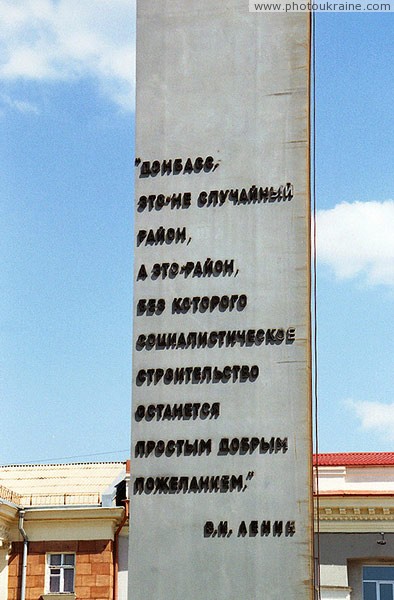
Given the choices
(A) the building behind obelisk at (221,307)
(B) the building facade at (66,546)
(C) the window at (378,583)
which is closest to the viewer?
(A) the building behind obelisk at (221,307)

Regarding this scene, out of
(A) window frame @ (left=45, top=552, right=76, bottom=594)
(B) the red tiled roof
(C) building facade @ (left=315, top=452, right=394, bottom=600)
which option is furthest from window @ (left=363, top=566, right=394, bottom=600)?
(A) window frame @ (left=45, top=552, right=76, bottom=594)

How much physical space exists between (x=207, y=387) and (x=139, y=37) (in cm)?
315

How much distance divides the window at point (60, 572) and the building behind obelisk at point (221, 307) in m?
14.6

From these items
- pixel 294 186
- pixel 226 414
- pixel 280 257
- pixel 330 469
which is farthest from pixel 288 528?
pixel 330 469

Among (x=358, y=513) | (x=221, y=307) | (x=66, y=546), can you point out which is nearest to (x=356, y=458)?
(x=358, y=513)

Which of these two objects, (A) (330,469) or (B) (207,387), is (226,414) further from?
(A) (330,469)

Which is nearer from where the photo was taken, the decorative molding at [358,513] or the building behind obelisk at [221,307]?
the building behind obelisk at [221,307]

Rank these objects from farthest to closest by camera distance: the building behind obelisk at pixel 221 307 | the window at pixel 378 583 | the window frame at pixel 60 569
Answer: the window frame at pixel 60 569
the window at pixel 378 583
the building behind obelisk at pixel 221 307

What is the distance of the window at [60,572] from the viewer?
74.0 feet

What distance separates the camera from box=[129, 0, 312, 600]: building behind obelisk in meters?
8.36

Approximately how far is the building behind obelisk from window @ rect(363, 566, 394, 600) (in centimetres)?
1407

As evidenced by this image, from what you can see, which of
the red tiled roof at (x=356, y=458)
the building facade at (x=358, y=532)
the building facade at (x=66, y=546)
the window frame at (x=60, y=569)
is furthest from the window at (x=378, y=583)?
the window frame at (x=60, y=569)

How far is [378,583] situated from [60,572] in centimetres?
660

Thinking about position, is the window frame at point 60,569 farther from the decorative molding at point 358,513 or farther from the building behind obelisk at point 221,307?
the building behind obelisk at point 221,307
